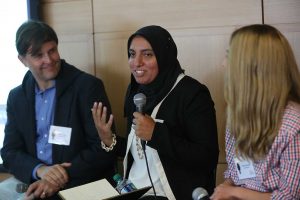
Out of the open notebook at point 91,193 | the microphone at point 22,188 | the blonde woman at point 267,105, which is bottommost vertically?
the microphone at point 22,188

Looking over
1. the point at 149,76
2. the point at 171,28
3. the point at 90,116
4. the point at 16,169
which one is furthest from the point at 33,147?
the point at 171,28

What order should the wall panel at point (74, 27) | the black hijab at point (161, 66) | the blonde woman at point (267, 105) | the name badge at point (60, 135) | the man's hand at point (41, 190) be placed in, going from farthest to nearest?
the wall panel at point (74, 27)
the name badge at point (60, 135)
the man's hand at point (41, 190)
the black hijab at point (161, 66)
the blonde woman at point (267, 105)

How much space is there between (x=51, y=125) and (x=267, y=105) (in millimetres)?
1429

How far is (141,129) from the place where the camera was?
1.81 m

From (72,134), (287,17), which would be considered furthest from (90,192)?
(287,17)

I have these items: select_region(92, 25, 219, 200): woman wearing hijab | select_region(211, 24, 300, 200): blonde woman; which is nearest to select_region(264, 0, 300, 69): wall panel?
select_region(92, 25, 219, 200): woman wearing hijab

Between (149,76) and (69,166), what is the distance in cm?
74

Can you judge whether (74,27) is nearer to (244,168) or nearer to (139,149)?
(139,149)

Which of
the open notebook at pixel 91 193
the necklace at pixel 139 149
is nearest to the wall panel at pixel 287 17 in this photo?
the necklace at pixel 139 149

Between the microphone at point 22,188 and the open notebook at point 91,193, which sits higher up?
the open notebook at point 91,193

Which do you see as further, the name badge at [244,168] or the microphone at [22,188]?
the microphone at [22,188]

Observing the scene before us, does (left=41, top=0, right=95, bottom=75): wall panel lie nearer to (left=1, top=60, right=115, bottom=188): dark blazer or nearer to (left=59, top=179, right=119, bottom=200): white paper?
(left=1, top=60, right=115, bottom=188): dark blazer

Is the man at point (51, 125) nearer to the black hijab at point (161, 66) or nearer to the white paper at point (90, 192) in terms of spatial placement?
the white paper at point (90, 192)

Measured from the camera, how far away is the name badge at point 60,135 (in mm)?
2332
